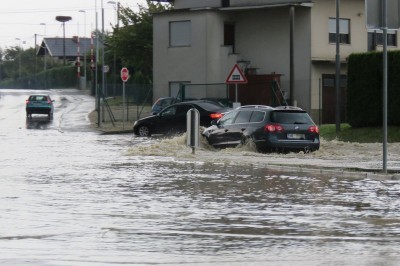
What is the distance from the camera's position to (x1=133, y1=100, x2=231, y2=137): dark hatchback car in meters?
40.5

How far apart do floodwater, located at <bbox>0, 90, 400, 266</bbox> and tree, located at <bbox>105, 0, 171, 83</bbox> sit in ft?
143

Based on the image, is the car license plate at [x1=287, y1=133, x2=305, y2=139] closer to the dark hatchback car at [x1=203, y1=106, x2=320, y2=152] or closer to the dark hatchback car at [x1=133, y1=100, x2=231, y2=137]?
the dark hatchback car at [x1=203, y1=106, x2=320, y2=152]

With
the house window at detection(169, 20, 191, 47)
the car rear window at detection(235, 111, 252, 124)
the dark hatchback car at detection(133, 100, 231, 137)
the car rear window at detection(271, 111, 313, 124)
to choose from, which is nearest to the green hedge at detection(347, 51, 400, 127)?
the dark hatchback car at detection(133, 100, 231, 137)

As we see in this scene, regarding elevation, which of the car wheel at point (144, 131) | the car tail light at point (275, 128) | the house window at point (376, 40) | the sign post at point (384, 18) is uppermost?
the house window at point (376, 40)

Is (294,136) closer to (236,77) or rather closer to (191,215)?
(236,77)

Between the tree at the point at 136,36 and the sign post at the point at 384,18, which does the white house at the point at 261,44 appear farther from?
the sign post at the point at 384,18

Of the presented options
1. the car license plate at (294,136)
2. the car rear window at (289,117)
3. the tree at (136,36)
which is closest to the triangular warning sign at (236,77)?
the car rear window at (289,117)

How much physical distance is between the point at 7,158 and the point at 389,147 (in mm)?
11838

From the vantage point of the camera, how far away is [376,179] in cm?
2027

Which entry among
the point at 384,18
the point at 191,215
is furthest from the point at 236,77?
the point at 191,215

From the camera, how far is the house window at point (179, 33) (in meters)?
55.0

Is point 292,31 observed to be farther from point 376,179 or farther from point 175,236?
point 175,236

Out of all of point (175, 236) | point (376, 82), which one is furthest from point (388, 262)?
point (376, 82)

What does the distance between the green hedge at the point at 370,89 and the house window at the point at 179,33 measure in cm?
1858
